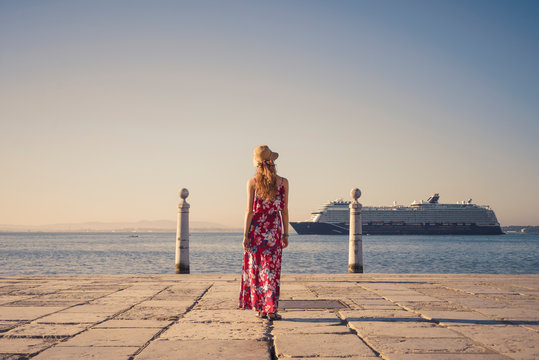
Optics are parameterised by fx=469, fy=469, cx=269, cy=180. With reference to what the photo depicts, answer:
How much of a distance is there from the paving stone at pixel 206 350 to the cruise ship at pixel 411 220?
72441 millimetres

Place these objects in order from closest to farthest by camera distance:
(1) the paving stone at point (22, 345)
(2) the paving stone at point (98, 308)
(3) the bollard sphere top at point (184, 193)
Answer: (1) the paving stone at point (22, 345)
(2) the paving stone at point (98, 308)
(3) the bollard sphere top at point (184, 193)

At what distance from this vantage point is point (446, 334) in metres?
3.11

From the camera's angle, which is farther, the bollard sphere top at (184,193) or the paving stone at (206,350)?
the bollard sphere top at (184,193)

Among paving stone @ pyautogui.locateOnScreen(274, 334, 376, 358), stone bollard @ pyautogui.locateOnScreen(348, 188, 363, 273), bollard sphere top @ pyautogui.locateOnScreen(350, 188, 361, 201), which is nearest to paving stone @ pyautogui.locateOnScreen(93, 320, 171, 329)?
paving stone @ pyautogui.locateOnScreen(274, 334, 376, 358)

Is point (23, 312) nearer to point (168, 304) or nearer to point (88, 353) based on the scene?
point (168, 304)

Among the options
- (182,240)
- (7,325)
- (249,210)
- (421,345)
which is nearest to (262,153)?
(249,210)

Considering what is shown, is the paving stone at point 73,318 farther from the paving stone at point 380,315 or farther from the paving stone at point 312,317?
the paving stone at point 380,315

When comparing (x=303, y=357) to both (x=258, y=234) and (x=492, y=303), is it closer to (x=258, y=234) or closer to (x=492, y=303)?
(x=258, y=234)

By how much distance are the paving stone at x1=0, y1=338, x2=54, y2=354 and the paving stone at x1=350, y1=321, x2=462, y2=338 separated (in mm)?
1985

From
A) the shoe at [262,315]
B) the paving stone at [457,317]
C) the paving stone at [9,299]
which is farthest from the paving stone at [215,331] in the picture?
the paving stone at [9,299]

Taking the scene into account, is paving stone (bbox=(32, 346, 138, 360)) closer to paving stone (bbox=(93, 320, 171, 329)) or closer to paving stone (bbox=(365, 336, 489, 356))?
paving stone (bbox=(93, 320, 171, 329))

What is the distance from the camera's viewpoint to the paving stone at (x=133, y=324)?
337 cm

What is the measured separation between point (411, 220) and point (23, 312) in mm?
77198

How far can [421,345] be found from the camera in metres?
2.81
